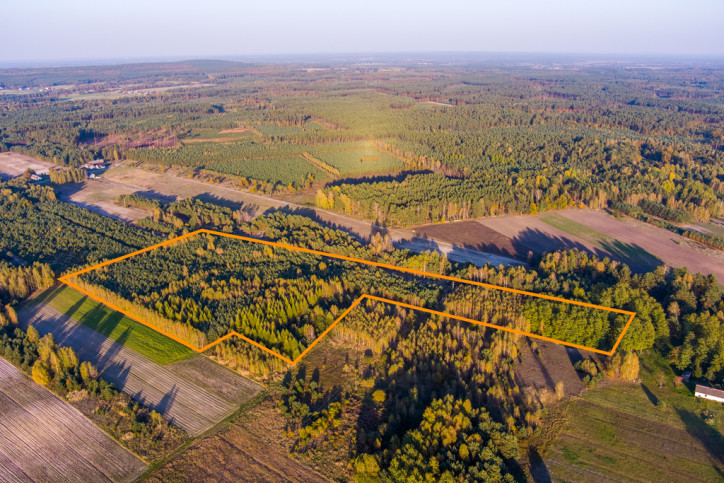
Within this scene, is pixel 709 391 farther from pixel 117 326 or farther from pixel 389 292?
pixel 117 326

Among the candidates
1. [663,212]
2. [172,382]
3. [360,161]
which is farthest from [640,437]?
[360,161]

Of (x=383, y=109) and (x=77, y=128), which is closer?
(x=77, y=128)

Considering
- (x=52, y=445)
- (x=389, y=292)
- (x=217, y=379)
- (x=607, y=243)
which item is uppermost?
(x=389, y=292)

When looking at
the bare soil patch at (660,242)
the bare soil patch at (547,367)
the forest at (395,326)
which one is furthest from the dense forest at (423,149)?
the bare soil patch at (547,367)

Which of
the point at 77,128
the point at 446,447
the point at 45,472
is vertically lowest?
the point at 45,472

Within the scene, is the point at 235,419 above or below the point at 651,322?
below

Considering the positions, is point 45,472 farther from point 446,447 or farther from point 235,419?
point 446,447

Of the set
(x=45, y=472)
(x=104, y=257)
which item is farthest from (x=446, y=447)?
(x=104, y=257)
